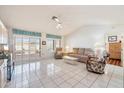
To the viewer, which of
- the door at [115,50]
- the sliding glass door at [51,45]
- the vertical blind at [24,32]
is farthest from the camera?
the sliding glass door at [51,45]

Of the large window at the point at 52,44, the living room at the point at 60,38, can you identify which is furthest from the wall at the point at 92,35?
the large window at the point at 52,44

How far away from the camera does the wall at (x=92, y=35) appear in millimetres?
5470

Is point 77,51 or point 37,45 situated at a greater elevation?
point 37,45

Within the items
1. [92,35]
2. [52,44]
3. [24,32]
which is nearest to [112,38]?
[92,35]

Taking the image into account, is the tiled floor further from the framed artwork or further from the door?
the door

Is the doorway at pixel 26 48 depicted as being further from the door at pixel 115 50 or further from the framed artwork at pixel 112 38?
the door at pixel 115 50

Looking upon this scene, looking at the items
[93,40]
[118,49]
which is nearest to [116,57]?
[118,49]

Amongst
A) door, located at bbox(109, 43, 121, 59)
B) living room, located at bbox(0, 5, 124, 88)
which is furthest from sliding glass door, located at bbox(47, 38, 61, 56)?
door, located at bbox(109, 43, 121, 59)

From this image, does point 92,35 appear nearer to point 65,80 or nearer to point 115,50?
point 115,50

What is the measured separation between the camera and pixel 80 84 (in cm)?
257

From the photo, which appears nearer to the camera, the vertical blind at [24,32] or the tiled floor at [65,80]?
the tiled floor at [65,80]
